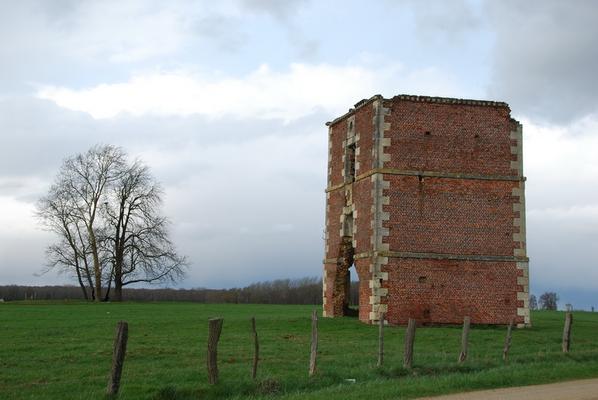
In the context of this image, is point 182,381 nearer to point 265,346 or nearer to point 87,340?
point 265,346

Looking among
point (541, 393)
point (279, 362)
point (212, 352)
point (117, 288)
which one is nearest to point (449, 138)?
point (279, 362)

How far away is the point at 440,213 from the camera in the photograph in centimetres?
2892

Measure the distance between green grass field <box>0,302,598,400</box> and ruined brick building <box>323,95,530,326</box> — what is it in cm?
174

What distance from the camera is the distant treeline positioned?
99.5 meters

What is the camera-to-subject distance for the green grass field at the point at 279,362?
13.3 metres

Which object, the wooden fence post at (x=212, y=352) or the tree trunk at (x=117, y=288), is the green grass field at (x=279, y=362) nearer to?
the wooden fence post at (x=212, y=352)

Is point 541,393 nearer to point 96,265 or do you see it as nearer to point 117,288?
point 96,265

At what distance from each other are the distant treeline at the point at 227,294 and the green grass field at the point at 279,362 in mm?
61548

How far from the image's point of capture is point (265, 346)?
21234 millimetres

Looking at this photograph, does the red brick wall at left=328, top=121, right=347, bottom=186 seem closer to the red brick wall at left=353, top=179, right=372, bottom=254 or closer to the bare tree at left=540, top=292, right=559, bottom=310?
the red brick wall at left=353, top=179, right=372, bottom=254

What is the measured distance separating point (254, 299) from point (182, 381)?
280 feet

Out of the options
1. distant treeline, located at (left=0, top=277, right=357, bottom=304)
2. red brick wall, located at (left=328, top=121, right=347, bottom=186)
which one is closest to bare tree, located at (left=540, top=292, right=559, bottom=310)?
distant treeline, located at (left=0, top=277, right=357, bottom=304)

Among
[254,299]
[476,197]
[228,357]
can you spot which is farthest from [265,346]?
[254,299]

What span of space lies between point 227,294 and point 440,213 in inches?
3071
